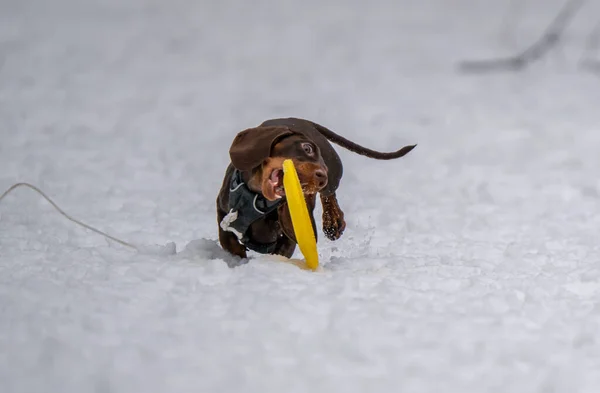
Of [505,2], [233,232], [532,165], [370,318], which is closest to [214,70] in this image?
[532,165]

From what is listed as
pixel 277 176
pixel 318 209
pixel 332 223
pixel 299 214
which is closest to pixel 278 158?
pixel 277 176

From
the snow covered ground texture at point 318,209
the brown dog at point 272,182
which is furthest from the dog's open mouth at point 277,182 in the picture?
the snow covered ground texture at point 318,209

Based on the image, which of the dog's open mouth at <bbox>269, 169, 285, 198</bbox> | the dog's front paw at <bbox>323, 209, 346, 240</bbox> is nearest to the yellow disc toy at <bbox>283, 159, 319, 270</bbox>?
the dog's open mouth at <bbox>269, 169, 285, 198</bbox>

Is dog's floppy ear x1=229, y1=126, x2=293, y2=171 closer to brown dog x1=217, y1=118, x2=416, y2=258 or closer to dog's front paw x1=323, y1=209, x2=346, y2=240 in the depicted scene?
brown dog x1=217, y1=118, x2=416, y2=258

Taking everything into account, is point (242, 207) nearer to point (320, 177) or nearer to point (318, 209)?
point (320, 177)

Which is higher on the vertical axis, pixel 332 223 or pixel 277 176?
pixel 277 176

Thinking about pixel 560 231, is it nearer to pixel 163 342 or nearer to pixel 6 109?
pixel 163 342

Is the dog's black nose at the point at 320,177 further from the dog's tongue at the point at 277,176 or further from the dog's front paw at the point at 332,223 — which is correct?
the dog's front paw at the point at 332,223
